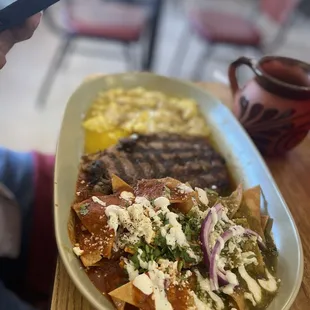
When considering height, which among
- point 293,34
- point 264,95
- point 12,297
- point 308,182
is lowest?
point 293,34

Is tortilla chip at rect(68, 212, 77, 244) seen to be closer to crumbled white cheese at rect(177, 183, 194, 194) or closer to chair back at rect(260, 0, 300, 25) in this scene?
crumbled white cheese at rect(177, 183, 194, 194)

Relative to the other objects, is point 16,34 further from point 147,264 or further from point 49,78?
point 49,78

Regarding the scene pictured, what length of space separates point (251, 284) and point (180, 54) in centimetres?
255

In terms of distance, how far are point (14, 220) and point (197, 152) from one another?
43 centimetres

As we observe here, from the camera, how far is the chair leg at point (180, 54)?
2939 mm

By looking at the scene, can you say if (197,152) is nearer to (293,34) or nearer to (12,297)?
(12,297)

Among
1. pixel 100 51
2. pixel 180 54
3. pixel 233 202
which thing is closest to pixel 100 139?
pixel 233 202

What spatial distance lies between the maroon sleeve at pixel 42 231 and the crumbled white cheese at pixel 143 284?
0.48 m

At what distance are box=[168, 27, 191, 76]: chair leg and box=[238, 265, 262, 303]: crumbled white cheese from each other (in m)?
2.24

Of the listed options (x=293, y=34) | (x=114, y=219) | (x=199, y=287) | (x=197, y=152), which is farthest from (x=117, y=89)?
(x=293, y=34)

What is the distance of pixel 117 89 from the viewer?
122 centimetres

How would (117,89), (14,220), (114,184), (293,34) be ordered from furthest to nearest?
(293,34) → (117,89) → (14,220) → (114,184)

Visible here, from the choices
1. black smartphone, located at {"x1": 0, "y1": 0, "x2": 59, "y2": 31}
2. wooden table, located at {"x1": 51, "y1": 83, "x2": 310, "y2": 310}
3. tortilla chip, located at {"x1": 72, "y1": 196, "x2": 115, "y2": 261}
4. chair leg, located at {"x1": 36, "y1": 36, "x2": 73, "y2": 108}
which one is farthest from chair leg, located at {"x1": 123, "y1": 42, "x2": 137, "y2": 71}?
tortilla chip, located at {"x1": 72, "y1": 196, "x2": 115, "y2": 261}

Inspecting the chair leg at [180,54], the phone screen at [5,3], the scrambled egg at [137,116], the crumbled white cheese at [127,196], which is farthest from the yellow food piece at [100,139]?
the chair leg at [180,54]
